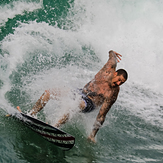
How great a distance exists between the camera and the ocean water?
3941 mm

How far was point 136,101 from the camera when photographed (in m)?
7.28

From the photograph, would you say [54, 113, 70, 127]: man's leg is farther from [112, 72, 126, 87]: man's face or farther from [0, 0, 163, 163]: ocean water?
[112, 72, 126, 87]: man's face

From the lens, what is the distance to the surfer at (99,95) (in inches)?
159

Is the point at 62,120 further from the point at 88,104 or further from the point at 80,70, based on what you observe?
the point at 80,70

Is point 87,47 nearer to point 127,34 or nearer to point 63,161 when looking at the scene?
point 127,34

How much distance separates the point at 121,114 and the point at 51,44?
4773 millimetres

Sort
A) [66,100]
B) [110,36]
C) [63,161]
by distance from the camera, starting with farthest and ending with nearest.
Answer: [110,36]
[66,100]
[63,161]

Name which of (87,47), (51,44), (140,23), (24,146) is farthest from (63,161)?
(140,23)

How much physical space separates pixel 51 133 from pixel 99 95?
45.7 inches

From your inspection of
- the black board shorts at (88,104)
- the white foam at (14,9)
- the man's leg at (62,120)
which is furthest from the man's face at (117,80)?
the white foam at (14,9)

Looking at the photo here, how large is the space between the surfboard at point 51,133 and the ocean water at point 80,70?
0.48 ft

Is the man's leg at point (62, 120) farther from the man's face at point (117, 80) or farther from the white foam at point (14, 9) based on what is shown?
the white foam at point (14, 9)

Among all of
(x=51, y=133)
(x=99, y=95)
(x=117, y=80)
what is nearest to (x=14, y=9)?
(x=99, y=95)

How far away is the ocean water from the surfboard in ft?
0.48
